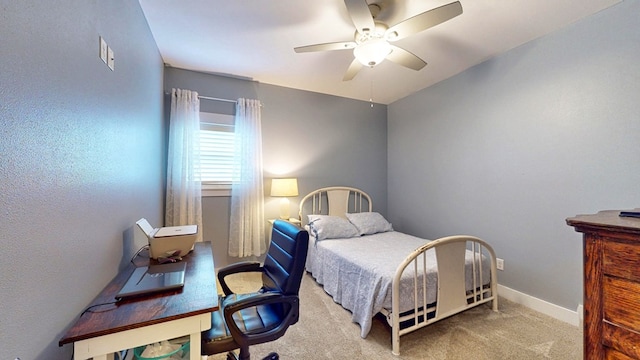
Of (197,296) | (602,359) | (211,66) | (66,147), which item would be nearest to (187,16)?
(211,66)

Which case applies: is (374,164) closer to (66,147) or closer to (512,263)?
(512,263)

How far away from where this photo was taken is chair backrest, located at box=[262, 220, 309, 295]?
141 cm

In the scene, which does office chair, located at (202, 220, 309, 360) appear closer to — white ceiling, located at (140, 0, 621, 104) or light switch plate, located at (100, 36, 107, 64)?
light switch plate, located at (100, 36, 107, 64)

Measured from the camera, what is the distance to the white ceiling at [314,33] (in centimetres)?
191

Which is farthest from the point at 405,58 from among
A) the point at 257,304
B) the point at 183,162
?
the point at 183,162

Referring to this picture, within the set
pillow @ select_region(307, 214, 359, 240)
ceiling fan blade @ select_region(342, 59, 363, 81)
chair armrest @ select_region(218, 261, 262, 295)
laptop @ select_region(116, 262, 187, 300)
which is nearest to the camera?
laptop @ select_region(116, 262, 187, 300)

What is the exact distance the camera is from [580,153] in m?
2.10

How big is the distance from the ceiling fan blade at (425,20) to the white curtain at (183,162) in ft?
7.74

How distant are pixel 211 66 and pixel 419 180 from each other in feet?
10.4

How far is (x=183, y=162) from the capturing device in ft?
9.57

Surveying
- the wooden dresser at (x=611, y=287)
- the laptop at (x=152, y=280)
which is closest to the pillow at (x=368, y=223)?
the laptop at (x=152, y=280)

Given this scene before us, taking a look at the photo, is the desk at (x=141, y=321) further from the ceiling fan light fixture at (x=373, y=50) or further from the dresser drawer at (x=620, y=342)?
the ceiling fan light fixture at (x=373, y=50)

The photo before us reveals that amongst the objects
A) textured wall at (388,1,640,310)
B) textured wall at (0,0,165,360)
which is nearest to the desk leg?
textured wall at (0,0,165,360)

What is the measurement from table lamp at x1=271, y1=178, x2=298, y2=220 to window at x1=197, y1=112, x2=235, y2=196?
0.58 meters
